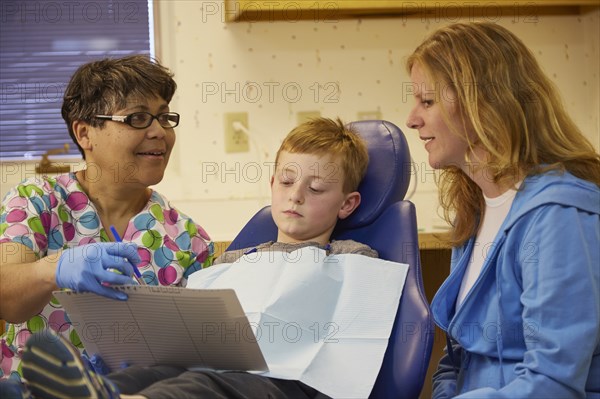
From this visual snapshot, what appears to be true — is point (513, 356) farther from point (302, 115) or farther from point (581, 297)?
point (302, 115)

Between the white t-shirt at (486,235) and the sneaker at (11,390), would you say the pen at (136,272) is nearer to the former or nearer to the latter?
the sneaker at (11,390)

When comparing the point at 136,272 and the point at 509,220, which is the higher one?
the point at 509,220

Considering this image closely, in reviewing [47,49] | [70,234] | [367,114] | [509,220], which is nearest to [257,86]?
[367,114]

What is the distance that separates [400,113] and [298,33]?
1.64 ft

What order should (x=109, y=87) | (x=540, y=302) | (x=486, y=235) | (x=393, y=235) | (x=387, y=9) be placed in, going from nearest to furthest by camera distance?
(x=540, y=302) → (x=486, y=235) → (x=393, y=235) → (x=109, y=87) → (x=387, y=9)

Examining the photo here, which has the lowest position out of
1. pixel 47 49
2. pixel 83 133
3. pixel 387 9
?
pixel 83 133

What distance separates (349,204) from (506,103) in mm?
525

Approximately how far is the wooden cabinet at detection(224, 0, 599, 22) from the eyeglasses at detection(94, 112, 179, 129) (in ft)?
3.20

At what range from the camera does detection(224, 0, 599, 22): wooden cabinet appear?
2873 millimetres

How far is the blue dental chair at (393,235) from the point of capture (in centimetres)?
159

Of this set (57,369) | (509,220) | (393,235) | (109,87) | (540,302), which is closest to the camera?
(57,369)

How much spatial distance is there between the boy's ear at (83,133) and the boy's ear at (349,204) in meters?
0.62

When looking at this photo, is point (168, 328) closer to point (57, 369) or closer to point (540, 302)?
point (57, 369)

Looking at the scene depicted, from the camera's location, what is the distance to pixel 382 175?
6.25ft
